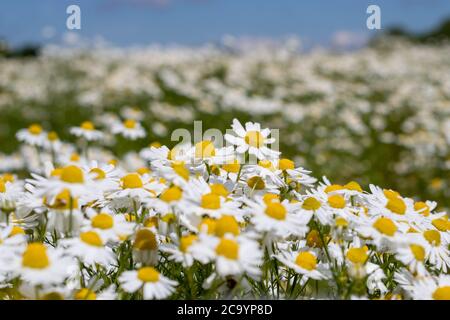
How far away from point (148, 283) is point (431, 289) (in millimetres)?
677

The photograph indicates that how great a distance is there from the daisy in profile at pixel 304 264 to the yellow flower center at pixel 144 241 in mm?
317

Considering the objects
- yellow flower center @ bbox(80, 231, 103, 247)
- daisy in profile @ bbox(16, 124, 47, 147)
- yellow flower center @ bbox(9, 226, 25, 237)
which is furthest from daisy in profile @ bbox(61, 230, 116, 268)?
daisy in profile @ bbox(16, 124, 47, 147)

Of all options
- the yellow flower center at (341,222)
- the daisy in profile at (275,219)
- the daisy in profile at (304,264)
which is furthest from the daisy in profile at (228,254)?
the yellow flower center at (341,222)

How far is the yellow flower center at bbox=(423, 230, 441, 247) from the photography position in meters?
1.54

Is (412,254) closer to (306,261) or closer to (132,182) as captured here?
(306,261)

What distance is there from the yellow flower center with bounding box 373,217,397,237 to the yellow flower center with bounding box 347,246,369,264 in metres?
0.09

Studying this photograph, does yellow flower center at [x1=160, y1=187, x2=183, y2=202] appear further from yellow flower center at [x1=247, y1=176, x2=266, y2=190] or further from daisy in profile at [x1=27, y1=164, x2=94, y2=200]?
yellow flower center at [x1=247, y1=176, x2=266, y2=190]

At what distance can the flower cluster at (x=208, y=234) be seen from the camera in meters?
1.27

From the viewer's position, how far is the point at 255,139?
1.82 metres

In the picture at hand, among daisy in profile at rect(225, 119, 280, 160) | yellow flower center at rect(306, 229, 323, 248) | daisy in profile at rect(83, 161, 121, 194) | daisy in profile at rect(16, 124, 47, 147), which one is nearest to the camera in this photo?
daisy in profile at rect(83, 161, 121, 194)

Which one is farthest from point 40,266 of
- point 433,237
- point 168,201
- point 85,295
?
point 433,237

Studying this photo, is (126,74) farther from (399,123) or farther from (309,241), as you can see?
(309,241)

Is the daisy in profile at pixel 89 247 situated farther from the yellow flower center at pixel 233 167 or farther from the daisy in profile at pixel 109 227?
the yellow flower center at pixel 233 167
